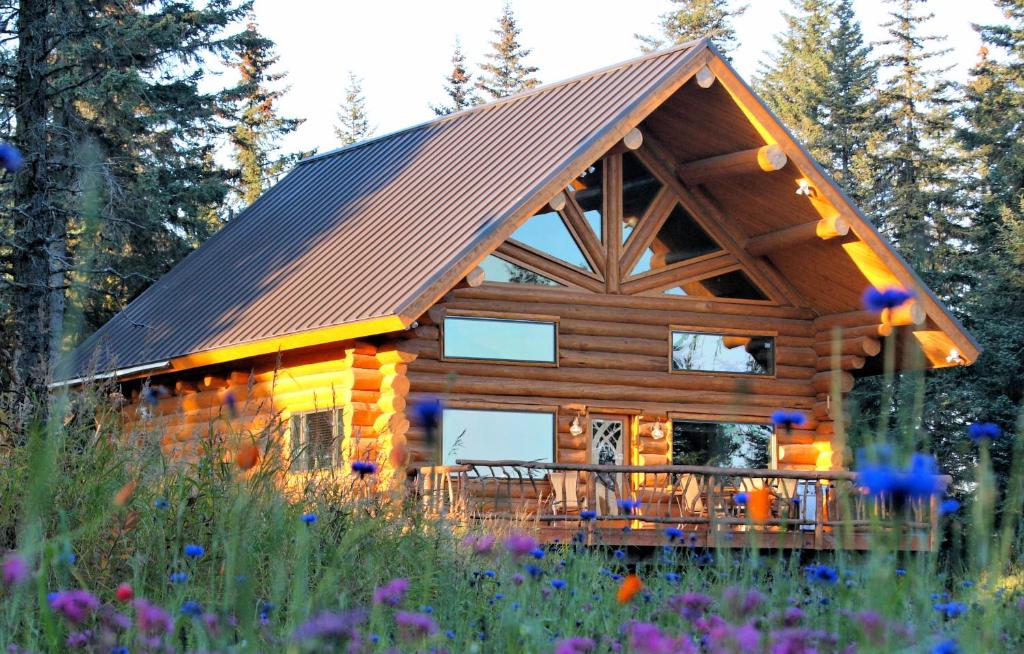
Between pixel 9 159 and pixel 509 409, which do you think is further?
pixel 509 409

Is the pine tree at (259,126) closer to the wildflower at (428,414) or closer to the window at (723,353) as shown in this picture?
the window at (723,353)

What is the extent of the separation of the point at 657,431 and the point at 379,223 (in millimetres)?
4398

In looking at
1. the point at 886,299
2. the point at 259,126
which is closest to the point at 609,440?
the point at 886,299

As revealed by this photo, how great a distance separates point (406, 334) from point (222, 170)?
14597mm

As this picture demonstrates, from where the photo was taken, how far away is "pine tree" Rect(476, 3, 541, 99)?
162 feet

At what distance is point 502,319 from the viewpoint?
16266 millimetres

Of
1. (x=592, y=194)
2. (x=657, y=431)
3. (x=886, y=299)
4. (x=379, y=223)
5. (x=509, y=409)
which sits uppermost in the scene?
(x=592, y=194)

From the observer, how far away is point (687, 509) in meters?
15.7

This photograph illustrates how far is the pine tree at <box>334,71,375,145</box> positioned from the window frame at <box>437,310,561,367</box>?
4163 cm

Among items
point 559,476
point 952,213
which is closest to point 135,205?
point 559,476

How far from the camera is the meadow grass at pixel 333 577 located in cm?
435

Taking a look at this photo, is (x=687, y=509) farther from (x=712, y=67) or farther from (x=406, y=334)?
(x=712, y=67)

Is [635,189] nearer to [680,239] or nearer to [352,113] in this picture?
[680,239]

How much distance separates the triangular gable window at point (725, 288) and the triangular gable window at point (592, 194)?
1.42 metres
